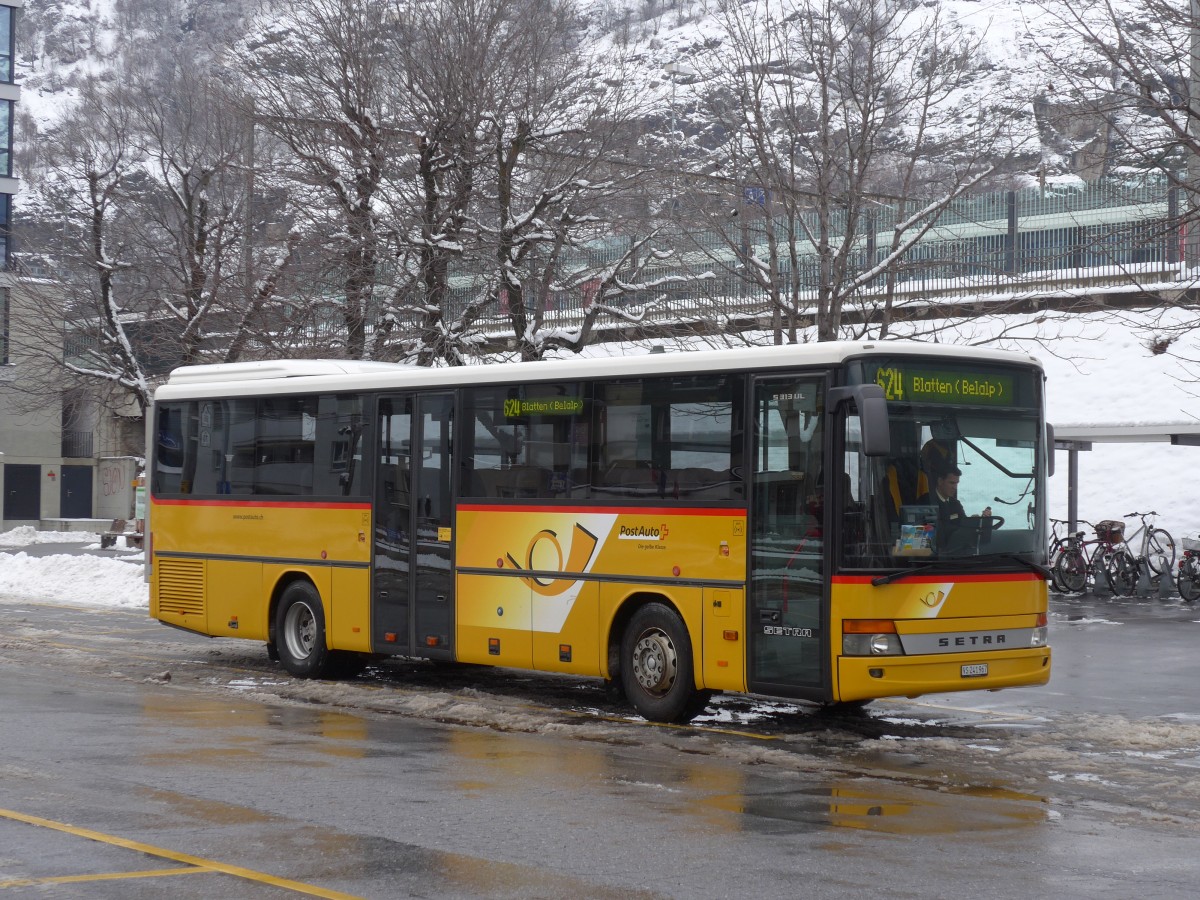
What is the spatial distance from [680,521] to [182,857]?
5977 mm

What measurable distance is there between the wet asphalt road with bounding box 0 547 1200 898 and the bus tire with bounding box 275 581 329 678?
0.37m

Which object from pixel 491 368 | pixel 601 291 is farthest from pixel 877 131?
pixel 491 368

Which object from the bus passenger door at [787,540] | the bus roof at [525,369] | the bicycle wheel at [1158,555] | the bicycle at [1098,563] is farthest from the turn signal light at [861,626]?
the bicycle wheel at [1158,555]

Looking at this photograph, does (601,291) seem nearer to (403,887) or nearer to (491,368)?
(491,368)

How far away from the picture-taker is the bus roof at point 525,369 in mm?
11914

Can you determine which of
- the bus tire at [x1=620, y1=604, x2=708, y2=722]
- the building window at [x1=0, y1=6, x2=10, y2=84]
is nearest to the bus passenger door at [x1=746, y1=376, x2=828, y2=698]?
the bus tire at [x1=620, y1=604, x2=708, y2=722]

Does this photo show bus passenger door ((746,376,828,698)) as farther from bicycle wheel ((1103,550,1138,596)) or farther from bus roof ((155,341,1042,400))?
bicycle wheel ((1103,550,1138,596))

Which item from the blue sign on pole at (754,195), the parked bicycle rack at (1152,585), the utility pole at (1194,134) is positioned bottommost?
the parked bicycle rack at (1152,585)

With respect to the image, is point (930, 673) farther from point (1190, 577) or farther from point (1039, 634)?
point (1190, 577)

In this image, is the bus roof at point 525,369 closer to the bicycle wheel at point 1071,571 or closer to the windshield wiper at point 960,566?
the windshield wiper at point 960,566

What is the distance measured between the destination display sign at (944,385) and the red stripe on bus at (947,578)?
1.30 metres

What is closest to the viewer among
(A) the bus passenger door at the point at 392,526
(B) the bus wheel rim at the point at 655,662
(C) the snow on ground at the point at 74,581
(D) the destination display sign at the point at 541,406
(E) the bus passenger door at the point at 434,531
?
(B) the bus wheel rim at the point at 655,662

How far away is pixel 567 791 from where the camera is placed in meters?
9.49

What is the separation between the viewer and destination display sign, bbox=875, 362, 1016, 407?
11.8 m
